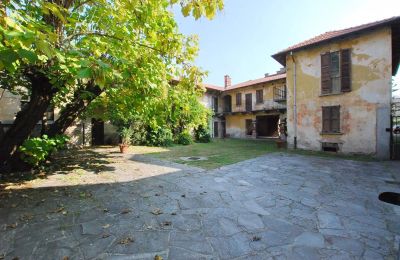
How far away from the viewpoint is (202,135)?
20234mm

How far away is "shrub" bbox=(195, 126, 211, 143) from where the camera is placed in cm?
2014

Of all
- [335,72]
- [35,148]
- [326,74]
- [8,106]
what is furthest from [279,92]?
[8,106]

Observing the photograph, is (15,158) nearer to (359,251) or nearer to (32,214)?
(32,214)

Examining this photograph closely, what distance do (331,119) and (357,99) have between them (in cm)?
157

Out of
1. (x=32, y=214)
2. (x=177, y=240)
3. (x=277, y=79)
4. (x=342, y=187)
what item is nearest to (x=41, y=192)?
(x=32, y=214)

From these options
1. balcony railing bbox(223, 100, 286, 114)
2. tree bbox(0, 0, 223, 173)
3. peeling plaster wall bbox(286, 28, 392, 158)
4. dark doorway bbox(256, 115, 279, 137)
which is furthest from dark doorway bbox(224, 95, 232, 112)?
tree bbox(0, 0, 223, 173)

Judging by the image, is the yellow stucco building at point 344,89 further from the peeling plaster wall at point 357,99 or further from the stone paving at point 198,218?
the stone paving at point 198,218

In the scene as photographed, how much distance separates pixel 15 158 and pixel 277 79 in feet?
65.3

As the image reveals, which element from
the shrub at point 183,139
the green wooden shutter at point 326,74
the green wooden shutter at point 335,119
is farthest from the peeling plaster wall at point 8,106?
the green wooden shutter at point 335,119

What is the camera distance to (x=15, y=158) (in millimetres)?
6383

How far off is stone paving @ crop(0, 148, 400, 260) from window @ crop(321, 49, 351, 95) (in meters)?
6.76

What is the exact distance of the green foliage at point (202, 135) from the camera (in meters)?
20.1

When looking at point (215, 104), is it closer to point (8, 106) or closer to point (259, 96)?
point (259, 96)

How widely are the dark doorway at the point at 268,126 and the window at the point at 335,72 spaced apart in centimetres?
1387
